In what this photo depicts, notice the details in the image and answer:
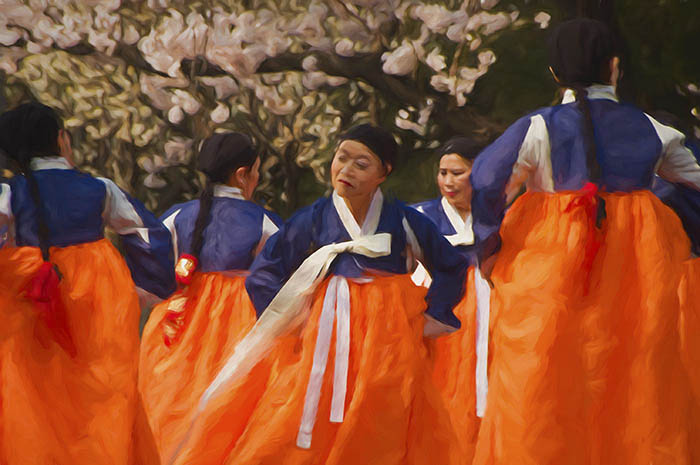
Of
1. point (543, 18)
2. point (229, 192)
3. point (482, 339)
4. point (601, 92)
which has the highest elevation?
point (601, 92)

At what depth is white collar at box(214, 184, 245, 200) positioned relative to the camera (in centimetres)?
634

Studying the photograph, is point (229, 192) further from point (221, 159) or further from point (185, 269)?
point (185, 269)

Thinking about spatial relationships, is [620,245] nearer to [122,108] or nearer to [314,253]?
[314,253]

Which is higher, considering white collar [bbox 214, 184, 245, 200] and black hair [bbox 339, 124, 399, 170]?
black hair [bbox 339, 124, 399, 170]

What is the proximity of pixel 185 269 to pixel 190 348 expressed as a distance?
1.23ft

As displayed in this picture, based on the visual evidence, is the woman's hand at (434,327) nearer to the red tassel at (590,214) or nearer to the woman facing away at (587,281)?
the woman facing away at (587,281)

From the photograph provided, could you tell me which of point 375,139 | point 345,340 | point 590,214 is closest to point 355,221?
point 375,139

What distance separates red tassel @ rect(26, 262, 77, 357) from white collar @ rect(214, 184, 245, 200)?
1497mm

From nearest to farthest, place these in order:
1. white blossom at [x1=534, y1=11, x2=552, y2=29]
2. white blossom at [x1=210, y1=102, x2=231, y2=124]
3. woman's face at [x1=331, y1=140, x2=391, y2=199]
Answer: woman's face at [x1=331, y1=140, x2=391, y2=199], white blossom at [x1=534, y1=11, x2=552, y2=29], white blossom at [x1=210, y1=102, x2=231, y2=124]

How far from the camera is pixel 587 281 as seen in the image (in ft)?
15.3

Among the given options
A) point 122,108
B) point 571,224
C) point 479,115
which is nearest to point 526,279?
point 571,224

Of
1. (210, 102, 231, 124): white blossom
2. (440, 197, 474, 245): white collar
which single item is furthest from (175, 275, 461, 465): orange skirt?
(210, 102, 231, 124): white blossom

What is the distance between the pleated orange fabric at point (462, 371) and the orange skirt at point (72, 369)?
4.73 ft

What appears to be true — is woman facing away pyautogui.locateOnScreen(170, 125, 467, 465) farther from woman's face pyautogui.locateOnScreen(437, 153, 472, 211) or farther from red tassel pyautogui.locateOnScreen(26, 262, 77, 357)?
woman's face pyautogui.locateOnScreen(437, 153, 472, 211)
